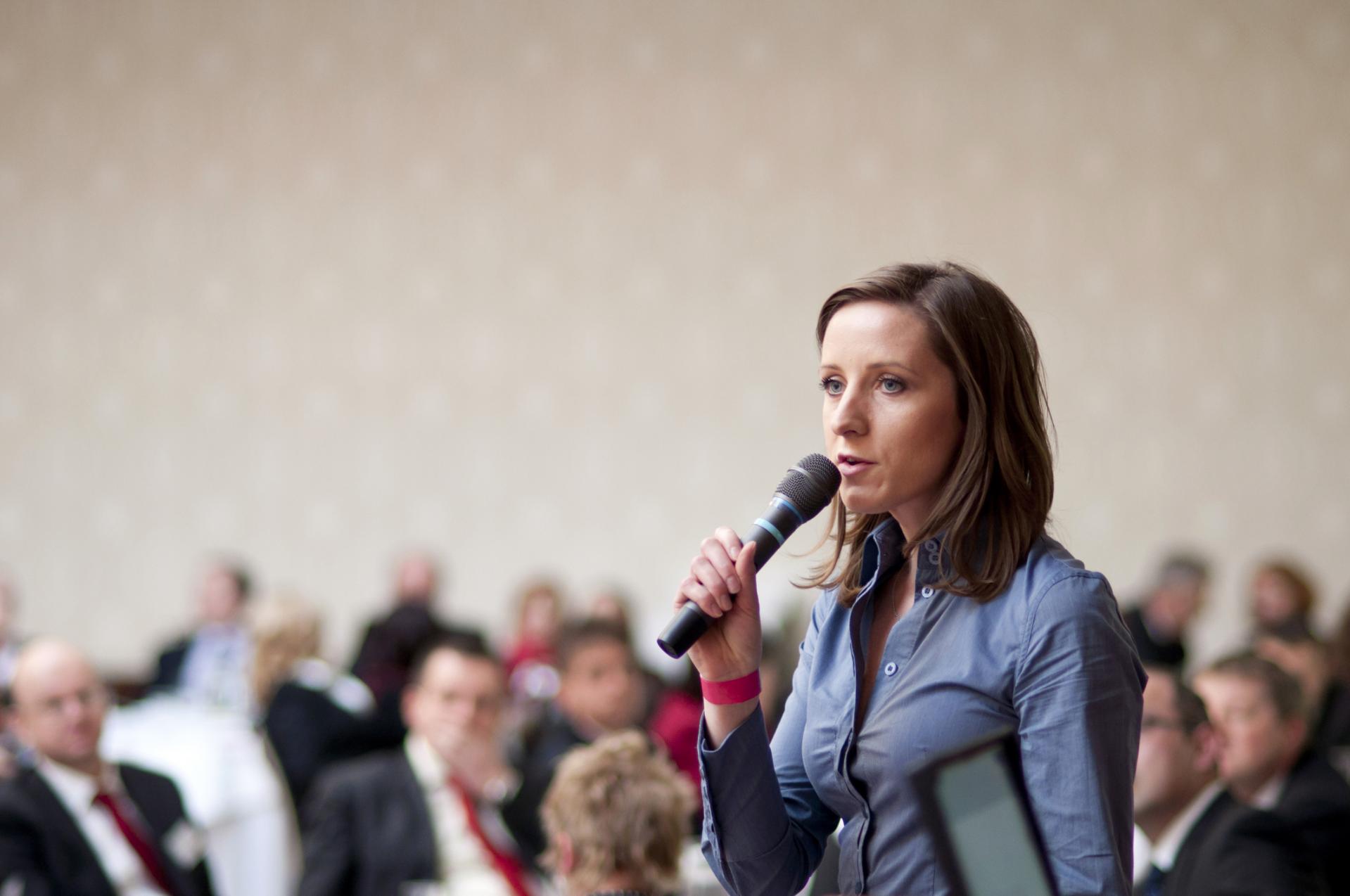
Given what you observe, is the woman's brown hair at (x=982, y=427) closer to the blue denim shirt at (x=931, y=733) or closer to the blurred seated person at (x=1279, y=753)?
the blue denim shirt at (x=931, y=733)

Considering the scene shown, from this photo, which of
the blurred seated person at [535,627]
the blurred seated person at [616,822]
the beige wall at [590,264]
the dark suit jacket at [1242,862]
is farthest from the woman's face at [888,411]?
the beige wall at [590,264]

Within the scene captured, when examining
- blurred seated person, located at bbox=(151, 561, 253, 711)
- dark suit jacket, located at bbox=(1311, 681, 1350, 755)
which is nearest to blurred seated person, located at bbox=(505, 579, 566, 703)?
blurred seated person, located at bbox=(151, 561, 253, 711)

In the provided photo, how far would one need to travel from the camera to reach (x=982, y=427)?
4.36ft

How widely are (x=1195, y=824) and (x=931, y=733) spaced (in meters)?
1.86

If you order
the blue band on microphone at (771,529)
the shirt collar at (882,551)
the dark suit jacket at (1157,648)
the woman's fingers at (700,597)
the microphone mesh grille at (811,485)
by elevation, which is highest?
the microphone mesh grille at (811,485)

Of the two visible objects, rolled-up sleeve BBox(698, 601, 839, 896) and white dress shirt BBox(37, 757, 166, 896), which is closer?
rolled-up sleeve BBox(698, 601, 839, 896)

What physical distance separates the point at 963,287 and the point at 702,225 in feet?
25.5

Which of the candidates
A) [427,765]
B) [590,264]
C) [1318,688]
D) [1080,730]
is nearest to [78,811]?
[427,765]

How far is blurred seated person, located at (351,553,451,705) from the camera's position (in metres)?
6.57

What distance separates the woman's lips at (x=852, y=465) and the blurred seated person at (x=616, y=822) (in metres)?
1.26

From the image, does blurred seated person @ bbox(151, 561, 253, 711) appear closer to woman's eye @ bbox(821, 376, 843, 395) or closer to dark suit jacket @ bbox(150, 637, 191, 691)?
dark suit jacket @ bbox(150, 637, 191, 691)

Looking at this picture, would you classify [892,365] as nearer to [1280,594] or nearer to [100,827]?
[100,827]

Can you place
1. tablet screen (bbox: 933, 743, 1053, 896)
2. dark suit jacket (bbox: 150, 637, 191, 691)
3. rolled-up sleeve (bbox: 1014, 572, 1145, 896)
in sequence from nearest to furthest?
tablet screen (bbox: 933, 743, 1053, 896), rolled-up sleeve (bbox: 1014, 572, 1145, 896), dark suit jacket (bbox: 150, 637, 191, 691)

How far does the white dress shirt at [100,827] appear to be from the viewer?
3.60 metres
